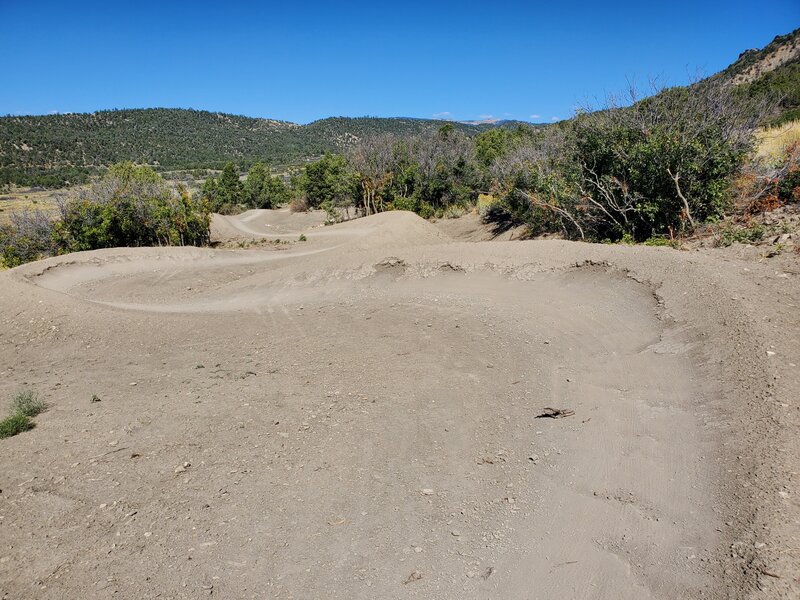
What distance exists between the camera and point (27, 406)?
19.9 ft

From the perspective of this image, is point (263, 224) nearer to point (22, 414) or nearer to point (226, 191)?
point (226, 191)

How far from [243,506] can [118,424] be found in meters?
2.47

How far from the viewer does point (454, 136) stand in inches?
1344

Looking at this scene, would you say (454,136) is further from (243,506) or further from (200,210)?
(243,506)

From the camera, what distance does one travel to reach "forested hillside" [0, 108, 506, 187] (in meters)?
75.5

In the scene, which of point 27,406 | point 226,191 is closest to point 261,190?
point 226,191

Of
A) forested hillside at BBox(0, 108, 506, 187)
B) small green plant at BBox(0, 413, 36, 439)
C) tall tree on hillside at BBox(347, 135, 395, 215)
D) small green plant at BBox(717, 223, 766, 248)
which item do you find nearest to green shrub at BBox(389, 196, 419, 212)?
tall tree on hillside at BBox(347, 135, 395, 215)

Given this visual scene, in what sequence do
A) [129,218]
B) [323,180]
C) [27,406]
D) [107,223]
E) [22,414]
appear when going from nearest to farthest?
[22,414], [27,406], [107,223], [129,218], [323,180]

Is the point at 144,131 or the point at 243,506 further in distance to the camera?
the point at 144,131

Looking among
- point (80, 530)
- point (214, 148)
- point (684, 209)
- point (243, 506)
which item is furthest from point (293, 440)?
point (214, 148)

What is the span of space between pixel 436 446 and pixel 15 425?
4776 millimetres

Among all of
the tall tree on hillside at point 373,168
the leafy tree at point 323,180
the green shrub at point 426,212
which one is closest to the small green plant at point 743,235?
the green shrub at point 426,212


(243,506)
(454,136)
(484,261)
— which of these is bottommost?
(243,506)

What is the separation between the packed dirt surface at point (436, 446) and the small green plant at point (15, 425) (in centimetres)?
20
